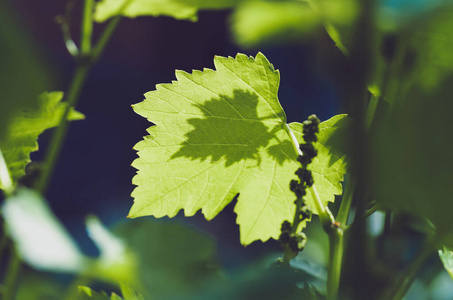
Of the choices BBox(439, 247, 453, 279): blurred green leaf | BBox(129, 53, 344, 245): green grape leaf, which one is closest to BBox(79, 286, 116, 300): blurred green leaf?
BBox(129, 53, 344, 245): green grape leaf

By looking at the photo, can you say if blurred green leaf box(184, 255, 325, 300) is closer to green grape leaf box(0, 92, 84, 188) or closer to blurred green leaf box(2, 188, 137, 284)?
blurred green leaf box(2, 188, 137, 284)

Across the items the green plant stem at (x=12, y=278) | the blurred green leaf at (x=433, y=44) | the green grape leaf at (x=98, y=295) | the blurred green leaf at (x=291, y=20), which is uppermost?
the blurred green leaf at (x=291, y=20)

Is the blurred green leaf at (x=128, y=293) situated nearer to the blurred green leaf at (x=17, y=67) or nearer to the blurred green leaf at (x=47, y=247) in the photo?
the blurred green leaf at (x=47, y=247)

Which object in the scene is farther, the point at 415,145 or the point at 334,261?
the point at 334,261

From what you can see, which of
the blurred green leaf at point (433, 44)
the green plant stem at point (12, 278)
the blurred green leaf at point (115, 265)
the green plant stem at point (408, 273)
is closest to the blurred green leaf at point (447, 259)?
the green plant stem at point (408, 273)

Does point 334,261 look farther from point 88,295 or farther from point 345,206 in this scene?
point 88,295

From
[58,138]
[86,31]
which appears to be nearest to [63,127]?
[58,138]
